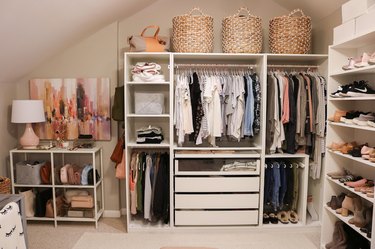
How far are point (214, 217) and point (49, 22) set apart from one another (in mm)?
2419

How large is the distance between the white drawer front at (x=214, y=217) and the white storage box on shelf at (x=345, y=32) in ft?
5.99

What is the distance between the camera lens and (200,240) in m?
2.80

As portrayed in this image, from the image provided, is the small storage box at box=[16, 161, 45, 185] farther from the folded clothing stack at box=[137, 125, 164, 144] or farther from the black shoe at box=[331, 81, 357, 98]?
the black shoe at box=[331, 81, 357, 98]

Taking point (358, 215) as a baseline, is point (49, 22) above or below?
above

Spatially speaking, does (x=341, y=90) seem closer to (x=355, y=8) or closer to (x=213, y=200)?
(x=355, y=8)

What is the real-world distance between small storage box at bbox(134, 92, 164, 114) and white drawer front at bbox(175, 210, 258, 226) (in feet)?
3.62

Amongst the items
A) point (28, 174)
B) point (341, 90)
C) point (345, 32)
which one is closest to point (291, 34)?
point (345, 32)

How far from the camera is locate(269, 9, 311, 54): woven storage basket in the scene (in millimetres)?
2799

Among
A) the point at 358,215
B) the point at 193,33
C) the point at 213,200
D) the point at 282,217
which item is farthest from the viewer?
the point at 282,217

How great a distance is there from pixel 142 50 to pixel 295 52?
5.17 feet

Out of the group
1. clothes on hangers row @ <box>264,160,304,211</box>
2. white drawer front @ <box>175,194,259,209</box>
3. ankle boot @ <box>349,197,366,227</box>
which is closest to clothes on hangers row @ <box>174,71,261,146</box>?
clothes on hangers row @ <box>264,160,304,211</box>

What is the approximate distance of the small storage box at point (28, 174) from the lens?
2.98 metres

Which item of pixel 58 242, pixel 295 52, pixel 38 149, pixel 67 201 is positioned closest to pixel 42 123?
pixel 38 149

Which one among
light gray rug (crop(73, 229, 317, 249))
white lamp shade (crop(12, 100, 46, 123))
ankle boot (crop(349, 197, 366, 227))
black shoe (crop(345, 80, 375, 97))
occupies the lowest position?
light gray rug (crop(73, 229, 317, 249))
